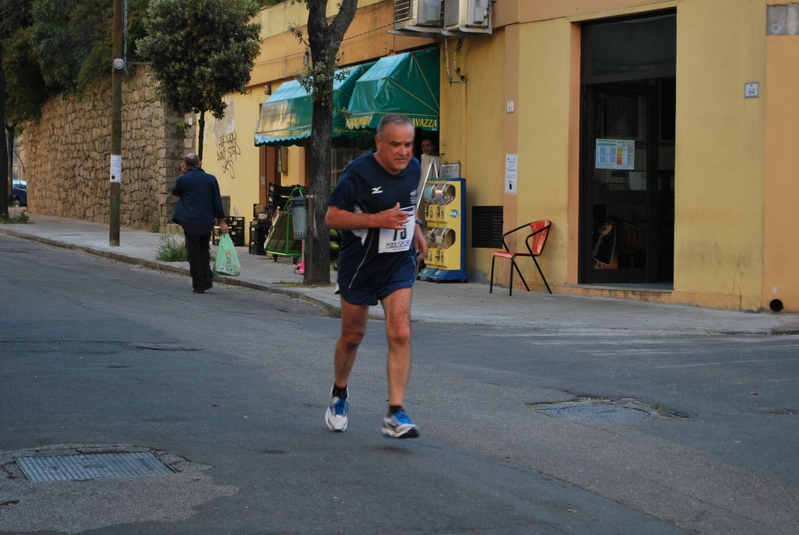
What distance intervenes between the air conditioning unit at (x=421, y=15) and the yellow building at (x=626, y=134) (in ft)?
0.08

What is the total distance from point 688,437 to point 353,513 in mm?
2604

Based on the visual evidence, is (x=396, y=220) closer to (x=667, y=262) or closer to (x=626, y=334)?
(x=626, y=334)

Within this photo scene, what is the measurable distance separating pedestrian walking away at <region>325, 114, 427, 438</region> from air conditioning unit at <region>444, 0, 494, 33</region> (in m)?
10.4

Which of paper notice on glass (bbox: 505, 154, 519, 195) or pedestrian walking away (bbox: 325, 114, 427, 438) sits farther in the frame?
paper notice on glass (bbox: 505, 154, 519, 195)

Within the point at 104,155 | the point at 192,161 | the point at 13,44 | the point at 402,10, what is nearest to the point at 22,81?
the point at 13,44

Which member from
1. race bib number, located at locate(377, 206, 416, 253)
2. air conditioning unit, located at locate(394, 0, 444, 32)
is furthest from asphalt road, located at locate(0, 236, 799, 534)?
air conditioning unit, located at locate(394, 0, 444, 32)

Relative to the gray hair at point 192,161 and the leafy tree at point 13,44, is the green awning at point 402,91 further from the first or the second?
the leafy tree at point 13,44

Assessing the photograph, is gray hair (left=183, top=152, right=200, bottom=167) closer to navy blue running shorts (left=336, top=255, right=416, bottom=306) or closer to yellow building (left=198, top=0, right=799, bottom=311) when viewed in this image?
yellow building (left=198, top=0, right=799, bottom=311)

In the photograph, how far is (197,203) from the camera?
15.0 m

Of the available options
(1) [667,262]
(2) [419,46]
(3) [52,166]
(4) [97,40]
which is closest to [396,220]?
(1) [667,262]

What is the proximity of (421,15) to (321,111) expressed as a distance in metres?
2.44

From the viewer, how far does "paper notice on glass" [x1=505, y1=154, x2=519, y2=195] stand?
52.3 feet

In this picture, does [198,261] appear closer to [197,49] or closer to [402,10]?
[402,10]

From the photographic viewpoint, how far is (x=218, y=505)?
462 cm
